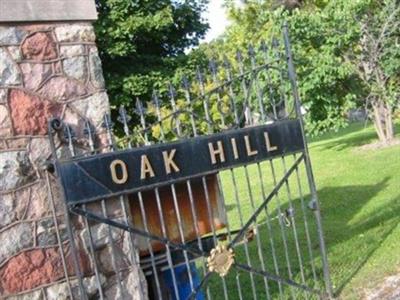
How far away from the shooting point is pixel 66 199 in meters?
→ 3.49

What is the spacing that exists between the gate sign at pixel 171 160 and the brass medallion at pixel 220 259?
582 mm

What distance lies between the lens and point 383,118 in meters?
16.0

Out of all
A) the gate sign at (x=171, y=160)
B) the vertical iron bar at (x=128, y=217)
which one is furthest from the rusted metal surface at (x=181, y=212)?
the gate sign at (x=171, y=160)

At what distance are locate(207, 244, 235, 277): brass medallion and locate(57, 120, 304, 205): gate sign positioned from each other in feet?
1.91

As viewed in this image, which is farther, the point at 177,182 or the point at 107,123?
the point at 177,182

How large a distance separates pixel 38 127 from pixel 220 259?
5.21ft

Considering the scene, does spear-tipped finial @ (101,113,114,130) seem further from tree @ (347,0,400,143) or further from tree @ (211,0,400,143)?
tree @ (347,0,400,143)

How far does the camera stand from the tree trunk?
15656mm

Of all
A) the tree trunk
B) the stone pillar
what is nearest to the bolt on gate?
the stone pillar

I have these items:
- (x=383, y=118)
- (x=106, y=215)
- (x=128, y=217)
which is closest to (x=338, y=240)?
(x=128, y=217)

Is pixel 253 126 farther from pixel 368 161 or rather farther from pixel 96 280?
pixel 368 161

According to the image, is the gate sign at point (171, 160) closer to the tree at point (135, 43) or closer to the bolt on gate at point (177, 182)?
the bolt on gate at point (177, 182)

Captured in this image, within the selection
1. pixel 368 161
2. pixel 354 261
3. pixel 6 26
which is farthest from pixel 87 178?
pixel 368 161

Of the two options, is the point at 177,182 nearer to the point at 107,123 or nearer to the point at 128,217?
the point at 128,217
